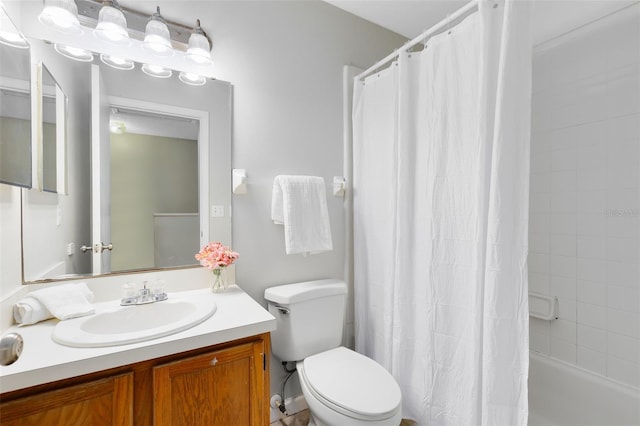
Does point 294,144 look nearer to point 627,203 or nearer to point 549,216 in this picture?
point 549,216

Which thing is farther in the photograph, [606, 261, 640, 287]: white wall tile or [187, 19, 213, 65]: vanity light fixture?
[606, 261, 640, 287]: white wall tile

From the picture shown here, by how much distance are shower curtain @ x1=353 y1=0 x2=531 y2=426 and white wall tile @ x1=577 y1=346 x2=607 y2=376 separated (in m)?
0.94

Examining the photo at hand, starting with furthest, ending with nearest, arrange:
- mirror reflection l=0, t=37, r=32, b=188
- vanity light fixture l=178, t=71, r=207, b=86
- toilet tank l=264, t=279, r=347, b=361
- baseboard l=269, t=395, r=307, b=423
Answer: baseboard l=269, t=395, r=307, b=423 → toilet tank l=264, t=279, r=347, b=361 → vanity light fixture l=178, t=71, r=207, b=86 → mirror reflection l=0, t=37, r=32, b=188

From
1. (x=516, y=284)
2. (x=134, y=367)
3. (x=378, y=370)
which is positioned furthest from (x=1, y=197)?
(x=516, y=284)

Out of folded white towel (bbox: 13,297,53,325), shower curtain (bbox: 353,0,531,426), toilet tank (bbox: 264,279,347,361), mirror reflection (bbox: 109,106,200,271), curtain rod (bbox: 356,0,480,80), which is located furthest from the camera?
toilet tank (bbox: 264,279,347,361)

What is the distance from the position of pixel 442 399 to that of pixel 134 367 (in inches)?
51.5

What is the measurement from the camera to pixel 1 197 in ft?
2.97

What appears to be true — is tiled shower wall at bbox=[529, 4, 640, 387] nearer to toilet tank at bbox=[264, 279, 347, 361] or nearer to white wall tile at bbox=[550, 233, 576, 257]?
white wall tile at bbox=[550, 233, 576, 257]

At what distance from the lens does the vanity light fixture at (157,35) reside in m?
1.25

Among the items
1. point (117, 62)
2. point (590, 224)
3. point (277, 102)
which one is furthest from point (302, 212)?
point (590, 224)

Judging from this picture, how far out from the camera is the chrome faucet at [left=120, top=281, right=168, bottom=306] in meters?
1.17

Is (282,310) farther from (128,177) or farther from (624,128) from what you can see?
(624,128)

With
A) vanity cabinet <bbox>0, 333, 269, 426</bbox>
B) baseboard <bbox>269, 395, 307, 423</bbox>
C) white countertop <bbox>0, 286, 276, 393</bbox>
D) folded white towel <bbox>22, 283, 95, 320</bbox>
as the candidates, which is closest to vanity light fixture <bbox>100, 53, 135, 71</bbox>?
folded white towel <bbox>22, 283, 95, 320</bbox>

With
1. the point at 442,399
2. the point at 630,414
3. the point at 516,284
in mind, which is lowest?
the point at 630,414
